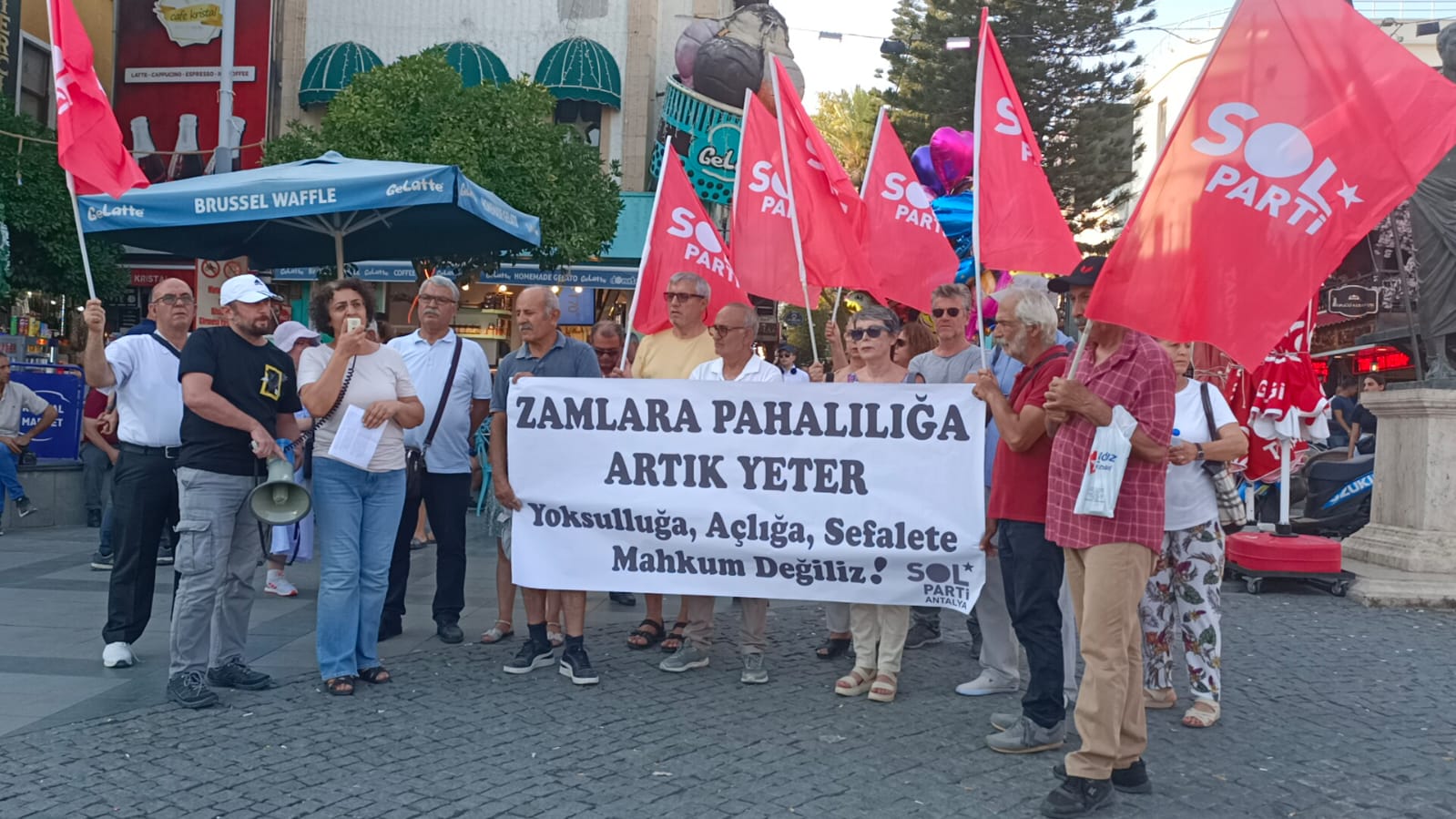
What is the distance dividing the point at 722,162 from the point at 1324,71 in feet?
75.3

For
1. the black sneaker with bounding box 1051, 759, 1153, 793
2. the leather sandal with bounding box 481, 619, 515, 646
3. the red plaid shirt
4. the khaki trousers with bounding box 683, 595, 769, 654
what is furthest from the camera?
the leather sandal with bounding box 481, 619, 515, 646

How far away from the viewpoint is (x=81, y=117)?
19.8 feet

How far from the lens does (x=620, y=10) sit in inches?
1051

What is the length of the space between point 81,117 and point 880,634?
4.74m

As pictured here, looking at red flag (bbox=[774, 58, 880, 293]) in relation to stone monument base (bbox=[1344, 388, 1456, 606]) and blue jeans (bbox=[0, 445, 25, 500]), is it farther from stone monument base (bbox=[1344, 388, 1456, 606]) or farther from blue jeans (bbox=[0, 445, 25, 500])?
blue jeans (bbox=[0, 445, 25, 500])

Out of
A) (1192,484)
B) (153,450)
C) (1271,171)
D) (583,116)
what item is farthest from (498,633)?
(583,116)

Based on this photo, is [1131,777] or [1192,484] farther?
[1192,484]

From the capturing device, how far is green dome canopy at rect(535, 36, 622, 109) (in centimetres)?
2567

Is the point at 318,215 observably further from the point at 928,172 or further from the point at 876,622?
the point at 928,172

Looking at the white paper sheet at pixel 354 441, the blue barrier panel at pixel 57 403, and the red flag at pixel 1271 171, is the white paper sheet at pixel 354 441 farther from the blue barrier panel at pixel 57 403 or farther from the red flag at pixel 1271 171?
the blue barrier panel at pixel 57 403

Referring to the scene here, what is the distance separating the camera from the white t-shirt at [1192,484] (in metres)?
5.27

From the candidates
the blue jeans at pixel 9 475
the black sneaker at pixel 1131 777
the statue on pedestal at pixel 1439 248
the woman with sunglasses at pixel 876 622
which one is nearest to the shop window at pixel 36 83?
the blue jeans at pixel 9 475

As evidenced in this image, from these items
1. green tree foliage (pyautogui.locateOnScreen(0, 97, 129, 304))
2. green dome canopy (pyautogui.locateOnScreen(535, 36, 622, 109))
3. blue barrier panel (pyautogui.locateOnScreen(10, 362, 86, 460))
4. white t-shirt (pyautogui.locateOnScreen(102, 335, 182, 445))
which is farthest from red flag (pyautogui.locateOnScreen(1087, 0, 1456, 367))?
green dome canopy (pyautogui.locateOnScreen(535, 36, 622, 109))

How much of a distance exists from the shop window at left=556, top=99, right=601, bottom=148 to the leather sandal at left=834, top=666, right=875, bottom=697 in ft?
72.6
